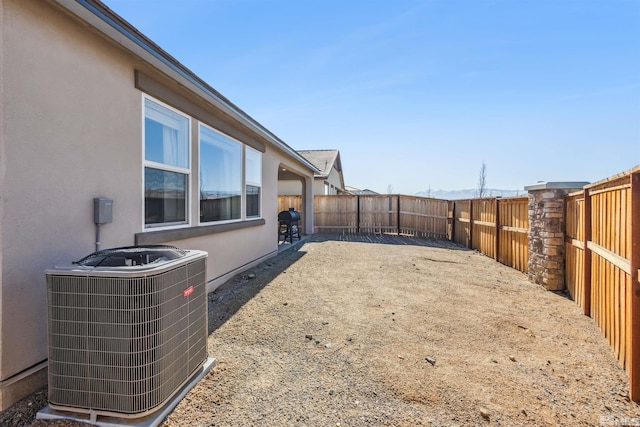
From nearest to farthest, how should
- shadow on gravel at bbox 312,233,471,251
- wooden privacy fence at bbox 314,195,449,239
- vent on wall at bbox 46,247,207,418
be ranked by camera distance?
1. vent on wall at bbox 46,247,207,418
2. shadow on gravel at bbox 312,233,471,251
3. wooden privacy fence at bbox 314,195,449,239

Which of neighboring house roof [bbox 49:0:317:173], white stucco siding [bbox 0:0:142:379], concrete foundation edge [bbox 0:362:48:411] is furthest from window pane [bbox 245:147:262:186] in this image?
concrete foundation edge [bbox 0:362:48:411]

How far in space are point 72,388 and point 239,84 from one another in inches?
366

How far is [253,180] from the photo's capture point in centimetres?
732

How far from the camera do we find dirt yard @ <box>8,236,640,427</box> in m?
2.29

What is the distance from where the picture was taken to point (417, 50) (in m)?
9.02

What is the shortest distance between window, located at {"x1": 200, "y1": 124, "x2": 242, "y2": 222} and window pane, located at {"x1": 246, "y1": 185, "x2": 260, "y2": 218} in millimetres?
501

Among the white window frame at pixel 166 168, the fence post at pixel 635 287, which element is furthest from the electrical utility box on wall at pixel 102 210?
the fence post at pixel 635 287

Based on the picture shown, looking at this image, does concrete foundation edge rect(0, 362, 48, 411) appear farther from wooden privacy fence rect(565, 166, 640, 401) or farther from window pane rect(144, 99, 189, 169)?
wooden privacy fence rect(565, 166, 640, 401)

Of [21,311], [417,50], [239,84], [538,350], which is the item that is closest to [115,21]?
[21,311]

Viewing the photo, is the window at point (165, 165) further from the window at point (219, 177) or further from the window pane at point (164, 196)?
the window at point (219, 177)

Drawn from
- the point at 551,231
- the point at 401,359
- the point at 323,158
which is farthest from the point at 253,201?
the point at 323,158

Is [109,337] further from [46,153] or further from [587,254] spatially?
[587,254]

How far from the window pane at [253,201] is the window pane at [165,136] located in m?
2.61

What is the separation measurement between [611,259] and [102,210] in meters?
5.73
